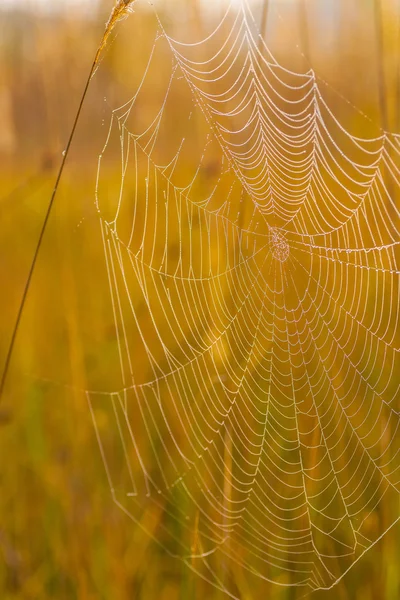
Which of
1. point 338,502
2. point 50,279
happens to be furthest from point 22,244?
point 338,502

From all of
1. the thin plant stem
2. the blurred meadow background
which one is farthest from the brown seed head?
the thin plant stem

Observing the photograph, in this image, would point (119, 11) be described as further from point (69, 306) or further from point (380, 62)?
point (380, 62)

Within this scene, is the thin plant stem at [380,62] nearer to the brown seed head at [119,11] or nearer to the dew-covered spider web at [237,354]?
the dew-covered spider web at [237,354]

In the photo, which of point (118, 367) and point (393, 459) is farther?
point (118, 367)

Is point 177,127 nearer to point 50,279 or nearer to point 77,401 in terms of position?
point 50,279

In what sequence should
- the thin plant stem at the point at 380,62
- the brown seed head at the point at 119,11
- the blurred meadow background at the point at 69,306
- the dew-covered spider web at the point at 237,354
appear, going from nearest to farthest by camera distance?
the brown seed head at the point at 119,11, the blurred meadow background at the point at 69,306, the dew-covered spider web at the point at 237,354, the thin plant stem at the point at 380,62

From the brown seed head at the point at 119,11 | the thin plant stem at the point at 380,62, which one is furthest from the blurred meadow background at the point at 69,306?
the brown seed head at the point at 119,11
